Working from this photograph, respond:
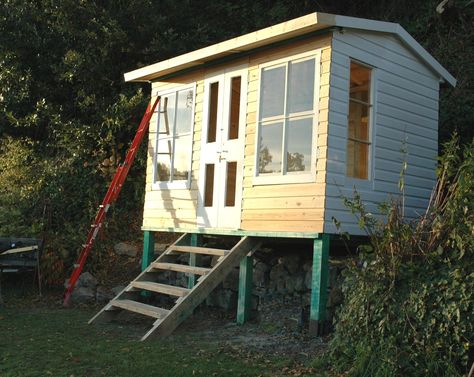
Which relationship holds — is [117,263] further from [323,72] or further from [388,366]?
[388,366]

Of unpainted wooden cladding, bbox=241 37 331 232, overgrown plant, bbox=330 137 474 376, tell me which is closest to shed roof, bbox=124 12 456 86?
unpainted wooden cladding, bbox=241 37 331 232

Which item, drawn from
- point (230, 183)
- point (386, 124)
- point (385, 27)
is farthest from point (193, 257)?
point (385, 27)

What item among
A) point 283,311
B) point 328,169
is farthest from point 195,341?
point 328,169

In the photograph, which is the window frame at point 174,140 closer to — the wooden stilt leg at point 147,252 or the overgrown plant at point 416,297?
the wooden stilt leg at point 147,252

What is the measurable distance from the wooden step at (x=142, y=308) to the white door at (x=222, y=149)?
1497mm

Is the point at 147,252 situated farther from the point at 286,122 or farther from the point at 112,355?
the point at 112,355

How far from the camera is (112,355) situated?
17.5ft

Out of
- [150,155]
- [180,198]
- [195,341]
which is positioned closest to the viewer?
[195,341]

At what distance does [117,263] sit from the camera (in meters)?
10.3

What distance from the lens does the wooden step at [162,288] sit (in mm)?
6629

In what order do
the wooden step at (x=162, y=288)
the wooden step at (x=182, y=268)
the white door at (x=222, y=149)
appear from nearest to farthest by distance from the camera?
the wooden step at (x=162, y=288) → the wooden step at (x=182, y=268) → the white door at (x=222, y=149)

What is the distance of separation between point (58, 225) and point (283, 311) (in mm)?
5515

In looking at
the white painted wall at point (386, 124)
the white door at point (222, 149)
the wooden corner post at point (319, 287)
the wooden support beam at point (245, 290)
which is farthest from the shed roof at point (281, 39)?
the wooden support beam at point (245, 290)

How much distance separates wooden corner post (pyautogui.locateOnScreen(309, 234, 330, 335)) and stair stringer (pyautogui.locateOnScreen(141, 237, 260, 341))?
107cm
